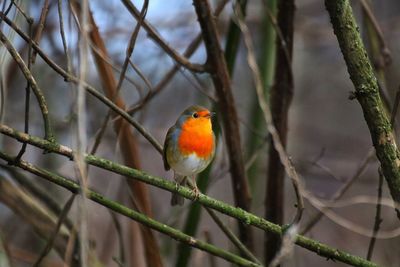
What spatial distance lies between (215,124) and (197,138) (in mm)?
110

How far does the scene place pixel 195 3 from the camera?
2379 mm

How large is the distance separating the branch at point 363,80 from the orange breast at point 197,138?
3.96 feet

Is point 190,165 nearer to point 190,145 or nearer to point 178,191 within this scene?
point 190,145

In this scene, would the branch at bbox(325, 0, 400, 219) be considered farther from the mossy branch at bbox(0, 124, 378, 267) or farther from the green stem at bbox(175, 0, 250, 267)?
the green stem at bbox(175, 0, 250, 267)

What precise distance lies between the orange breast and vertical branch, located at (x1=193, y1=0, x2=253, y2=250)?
21cm

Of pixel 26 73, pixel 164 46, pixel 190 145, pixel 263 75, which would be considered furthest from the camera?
pixel 263 75

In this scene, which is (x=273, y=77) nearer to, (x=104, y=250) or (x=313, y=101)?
(x=104, y=250)

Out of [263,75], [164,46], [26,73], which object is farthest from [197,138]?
[26,73]

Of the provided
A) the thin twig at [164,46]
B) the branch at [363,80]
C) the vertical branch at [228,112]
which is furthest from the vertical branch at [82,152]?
the vertical branch at [228,112]

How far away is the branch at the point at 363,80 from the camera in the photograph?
1744 mm

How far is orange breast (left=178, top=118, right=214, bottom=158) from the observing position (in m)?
2.91

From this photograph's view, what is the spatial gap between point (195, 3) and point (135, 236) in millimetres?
1219

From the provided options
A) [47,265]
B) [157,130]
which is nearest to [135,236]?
[47,265]

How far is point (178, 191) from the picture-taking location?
171 centimetres
